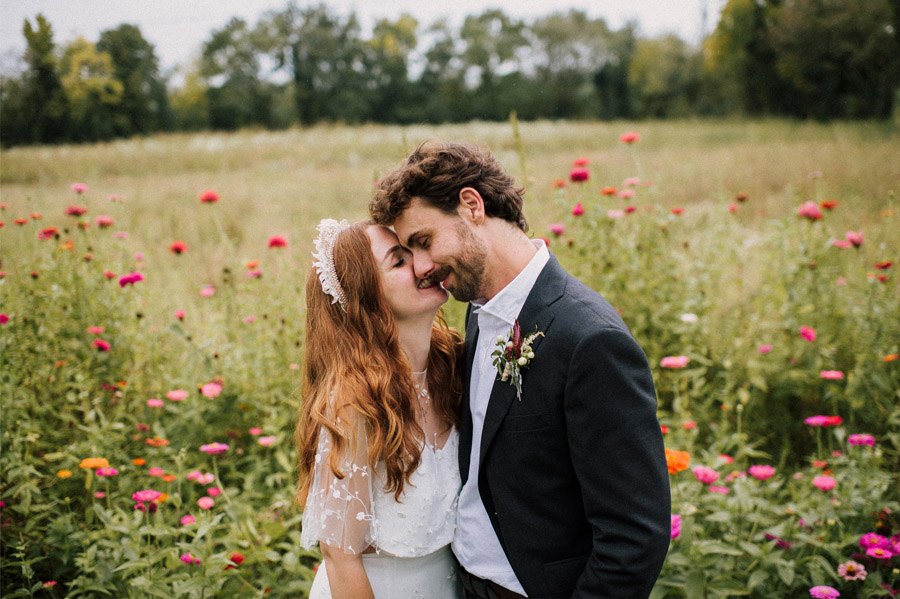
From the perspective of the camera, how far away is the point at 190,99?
1241cm

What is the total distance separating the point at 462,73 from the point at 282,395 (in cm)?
3445

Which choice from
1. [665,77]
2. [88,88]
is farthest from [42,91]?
[665,77]

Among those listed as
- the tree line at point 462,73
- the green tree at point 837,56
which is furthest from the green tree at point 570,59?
the green tree at point 837,56

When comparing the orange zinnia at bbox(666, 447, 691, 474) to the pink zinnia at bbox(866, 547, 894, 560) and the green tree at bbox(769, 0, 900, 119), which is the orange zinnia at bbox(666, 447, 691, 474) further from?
the green tree at bbox(769, 0, 900, 119)

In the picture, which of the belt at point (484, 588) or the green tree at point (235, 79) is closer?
the belt at point (484, 588)

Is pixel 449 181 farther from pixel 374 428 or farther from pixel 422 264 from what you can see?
pixel 374 428

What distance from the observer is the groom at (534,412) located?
5.11 feet

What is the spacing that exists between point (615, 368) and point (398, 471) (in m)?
0.78

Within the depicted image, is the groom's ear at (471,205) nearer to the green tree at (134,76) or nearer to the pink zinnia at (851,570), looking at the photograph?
the pink zinnia at (851,570)

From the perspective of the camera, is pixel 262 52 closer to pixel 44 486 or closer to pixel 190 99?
pixel 190 99

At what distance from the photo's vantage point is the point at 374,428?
198cm

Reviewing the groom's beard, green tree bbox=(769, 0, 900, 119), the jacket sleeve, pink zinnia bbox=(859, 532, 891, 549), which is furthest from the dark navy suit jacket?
green tree bbox=(769, 0, 900, 119)

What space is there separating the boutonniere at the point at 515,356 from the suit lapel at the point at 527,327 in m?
0.02

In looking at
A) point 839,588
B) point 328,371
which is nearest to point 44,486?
point 328,371
